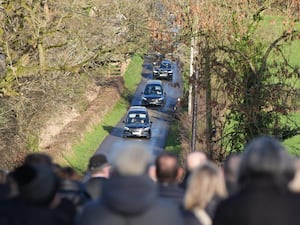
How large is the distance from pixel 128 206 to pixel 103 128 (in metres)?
37.5

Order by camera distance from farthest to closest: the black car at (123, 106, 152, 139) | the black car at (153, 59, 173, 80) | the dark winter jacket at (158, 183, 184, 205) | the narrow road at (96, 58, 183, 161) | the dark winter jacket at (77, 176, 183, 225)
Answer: the black car at (153, 59, 173, 80)
the black car at (123, 106, 152, 139)
the narrow road at (96, 58, 183, 161)
the dark winter jacket at (158, 183, 184, 205)
the dark winter jacket at (77, 176, 183, 225)

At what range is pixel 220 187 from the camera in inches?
261

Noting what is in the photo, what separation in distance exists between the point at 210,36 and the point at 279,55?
2236 millimetres

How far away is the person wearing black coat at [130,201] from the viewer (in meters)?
5.67

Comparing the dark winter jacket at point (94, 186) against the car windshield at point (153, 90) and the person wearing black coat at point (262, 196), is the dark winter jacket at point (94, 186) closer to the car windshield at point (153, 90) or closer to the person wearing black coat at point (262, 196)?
the person wearing black coat at point (262, 196)

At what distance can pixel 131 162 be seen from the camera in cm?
591

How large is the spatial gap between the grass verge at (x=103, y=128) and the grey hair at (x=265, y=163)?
2514 centimetres

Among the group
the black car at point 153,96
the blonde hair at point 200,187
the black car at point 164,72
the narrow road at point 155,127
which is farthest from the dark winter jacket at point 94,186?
the black car at point 164,72

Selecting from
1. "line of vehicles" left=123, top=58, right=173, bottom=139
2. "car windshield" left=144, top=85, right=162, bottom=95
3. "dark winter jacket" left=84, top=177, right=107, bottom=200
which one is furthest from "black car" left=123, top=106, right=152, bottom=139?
"dark winter jacket" left=84, top=177, right=107, bottom=200

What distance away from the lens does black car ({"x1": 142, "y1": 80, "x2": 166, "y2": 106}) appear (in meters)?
50.5

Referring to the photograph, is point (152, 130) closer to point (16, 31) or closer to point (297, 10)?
point (16, 31)

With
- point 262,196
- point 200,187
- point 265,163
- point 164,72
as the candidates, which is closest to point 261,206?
point 262,196

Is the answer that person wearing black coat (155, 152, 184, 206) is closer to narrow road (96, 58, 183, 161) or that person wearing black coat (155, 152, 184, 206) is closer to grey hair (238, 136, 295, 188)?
grey hair (238, 136, 295, 188)

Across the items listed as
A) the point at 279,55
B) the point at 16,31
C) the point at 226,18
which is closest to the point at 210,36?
the point at 226,18
